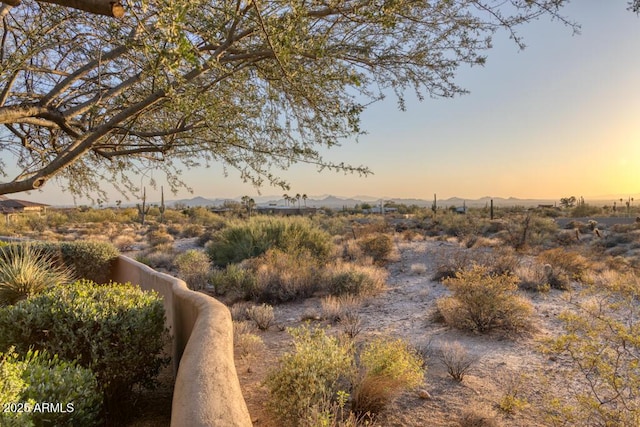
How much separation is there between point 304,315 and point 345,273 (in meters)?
2.19

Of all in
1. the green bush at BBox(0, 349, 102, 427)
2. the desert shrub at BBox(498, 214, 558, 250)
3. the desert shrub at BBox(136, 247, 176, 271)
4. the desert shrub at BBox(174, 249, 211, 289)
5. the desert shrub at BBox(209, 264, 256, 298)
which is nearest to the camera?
the green bush at BBox(0, 349, 102, 427)

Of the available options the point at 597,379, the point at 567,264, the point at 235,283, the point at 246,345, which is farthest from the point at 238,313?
the point at 567,264

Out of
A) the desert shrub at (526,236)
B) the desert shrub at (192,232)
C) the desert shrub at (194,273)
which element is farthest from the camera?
the desert shrub at (192,232)

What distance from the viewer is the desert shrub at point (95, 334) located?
4.00 metres

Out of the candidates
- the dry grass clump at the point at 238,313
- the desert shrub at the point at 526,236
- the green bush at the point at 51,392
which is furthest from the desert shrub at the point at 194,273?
the desert shrub at the point at 526,236

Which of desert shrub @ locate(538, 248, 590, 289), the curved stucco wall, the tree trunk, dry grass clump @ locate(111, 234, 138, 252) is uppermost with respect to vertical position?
the tree trunk

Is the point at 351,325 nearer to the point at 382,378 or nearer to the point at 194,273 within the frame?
the point at 382,378

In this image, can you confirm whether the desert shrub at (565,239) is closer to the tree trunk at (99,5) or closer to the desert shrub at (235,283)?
the desert shrub at (235,283)

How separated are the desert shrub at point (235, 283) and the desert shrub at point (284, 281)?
0.37ft

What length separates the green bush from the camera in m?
2.79

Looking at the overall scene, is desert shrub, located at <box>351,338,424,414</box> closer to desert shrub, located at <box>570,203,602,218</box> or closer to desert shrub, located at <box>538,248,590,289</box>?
desert shrub, located at <box>538,248,590,289</box>

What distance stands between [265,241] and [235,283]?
471 centimetres


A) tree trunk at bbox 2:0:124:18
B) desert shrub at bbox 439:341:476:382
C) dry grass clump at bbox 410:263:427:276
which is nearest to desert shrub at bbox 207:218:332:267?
dry grass clump at bbox 410:263:427:276

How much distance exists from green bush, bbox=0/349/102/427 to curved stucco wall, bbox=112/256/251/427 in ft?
2.58
